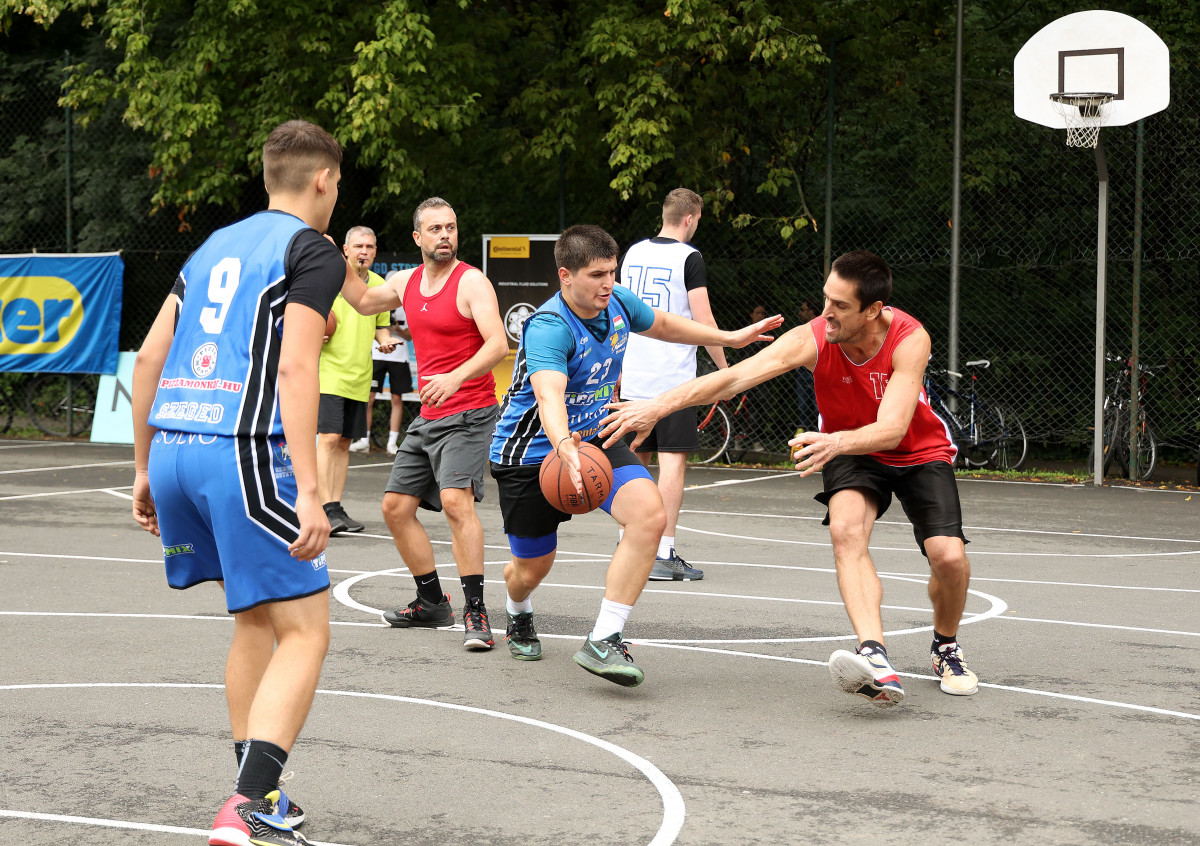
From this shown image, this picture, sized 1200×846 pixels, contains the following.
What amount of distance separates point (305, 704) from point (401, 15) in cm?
1217

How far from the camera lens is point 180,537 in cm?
392

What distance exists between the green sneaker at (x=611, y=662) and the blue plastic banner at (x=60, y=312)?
13630 mm

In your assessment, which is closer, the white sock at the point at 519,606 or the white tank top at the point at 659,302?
the white sock at the point at 519,606

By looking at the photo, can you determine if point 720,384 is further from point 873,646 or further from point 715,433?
point 715,433

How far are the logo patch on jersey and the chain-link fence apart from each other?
12.1m

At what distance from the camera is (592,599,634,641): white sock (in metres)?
5.61

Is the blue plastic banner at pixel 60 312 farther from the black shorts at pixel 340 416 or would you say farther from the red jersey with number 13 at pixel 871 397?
the red jersey with number 13 at pixel 871 397

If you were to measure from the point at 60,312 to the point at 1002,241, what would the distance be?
11.8 metres

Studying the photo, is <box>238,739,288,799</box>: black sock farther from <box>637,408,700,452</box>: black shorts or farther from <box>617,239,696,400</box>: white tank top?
<box>617,239,696,400</box>: white tank top

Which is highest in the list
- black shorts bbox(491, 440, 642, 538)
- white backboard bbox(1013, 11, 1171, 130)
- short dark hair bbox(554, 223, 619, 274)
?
white backboard bbox(1013, 11, 1171, 130)

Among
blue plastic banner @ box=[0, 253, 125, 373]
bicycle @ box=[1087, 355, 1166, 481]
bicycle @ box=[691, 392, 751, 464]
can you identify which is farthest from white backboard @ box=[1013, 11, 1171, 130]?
blue plastic banner @ box=[0, 253, 125, 373]

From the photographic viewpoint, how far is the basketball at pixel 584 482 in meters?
5.58

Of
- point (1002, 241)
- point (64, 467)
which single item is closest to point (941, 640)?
point (1002, 241)

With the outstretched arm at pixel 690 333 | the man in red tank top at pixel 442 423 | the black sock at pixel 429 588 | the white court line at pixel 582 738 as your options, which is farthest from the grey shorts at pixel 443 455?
the white court line at pixel 582 738
